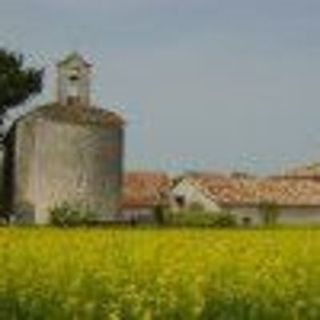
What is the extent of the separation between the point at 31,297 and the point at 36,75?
2649 inches

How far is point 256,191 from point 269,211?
156cm

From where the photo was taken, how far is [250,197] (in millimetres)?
95438

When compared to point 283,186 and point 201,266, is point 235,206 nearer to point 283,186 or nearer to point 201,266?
point 283,186

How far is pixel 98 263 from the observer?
16.8 metres

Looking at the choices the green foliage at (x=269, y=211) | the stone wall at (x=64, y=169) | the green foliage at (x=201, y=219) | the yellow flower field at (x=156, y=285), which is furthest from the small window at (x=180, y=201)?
the yellow flower field at (x=156, y=285)

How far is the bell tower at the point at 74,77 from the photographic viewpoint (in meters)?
75.5

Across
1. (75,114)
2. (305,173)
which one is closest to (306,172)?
(305,173)

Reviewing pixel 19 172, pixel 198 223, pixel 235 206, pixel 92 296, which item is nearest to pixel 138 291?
pixel 92 296

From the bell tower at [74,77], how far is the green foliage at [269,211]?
21.3m

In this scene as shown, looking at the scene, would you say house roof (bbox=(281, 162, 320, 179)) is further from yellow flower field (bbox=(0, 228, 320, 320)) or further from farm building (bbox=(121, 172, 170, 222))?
yellow flower field (bbox=(0, 228, 320, 320))

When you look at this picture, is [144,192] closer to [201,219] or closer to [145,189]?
[145,189]

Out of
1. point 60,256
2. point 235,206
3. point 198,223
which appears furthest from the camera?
point 235,206

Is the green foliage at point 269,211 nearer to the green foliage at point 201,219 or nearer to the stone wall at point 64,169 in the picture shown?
the green foliage at point 201,219

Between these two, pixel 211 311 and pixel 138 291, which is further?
pixel 138 291
